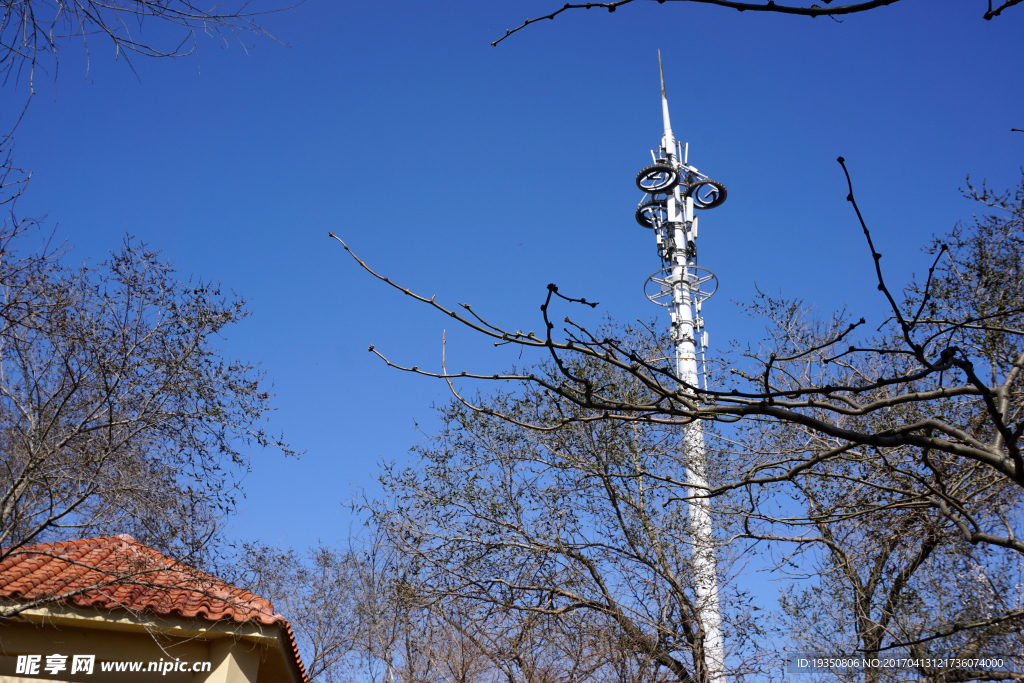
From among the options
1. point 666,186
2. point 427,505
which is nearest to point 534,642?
point 427,505

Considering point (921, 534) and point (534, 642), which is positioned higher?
point (921, 534)

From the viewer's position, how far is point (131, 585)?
27.5 ft

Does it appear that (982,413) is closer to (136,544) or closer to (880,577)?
(880,577)

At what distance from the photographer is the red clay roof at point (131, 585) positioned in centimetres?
752

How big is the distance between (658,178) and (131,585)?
19.8 metres

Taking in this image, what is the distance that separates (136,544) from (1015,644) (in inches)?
389

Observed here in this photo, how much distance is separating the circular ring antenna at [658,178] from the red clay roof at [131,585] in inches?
722

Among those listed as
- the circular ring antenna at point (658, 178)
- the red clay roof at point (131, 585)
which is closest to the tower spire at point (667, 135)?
the circular ring antenna at point (658, 178)

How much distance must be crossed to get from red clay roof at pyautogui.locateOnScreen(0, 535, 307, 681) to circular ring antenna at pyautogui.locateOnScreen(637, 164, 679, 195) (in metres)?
18.3

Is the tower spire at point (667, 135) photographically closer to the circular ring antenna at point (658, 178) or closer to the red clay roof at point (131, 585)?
the circular ring antenna at point (658, 178)

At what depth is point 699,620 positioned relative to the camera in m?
10.4

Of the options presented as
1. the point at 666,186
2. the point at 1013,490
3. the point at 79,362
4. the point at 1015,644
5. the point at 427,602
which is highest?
the point at 666,186

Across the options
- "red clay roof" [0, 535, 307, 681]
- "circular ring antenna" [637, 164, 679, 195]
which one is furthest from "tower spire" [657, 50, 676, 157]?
"red clay roof" [0, 535, 307, 681]

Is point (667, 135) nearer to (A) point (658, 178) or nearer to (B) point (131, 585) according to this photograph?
(A) point (658, 178)
